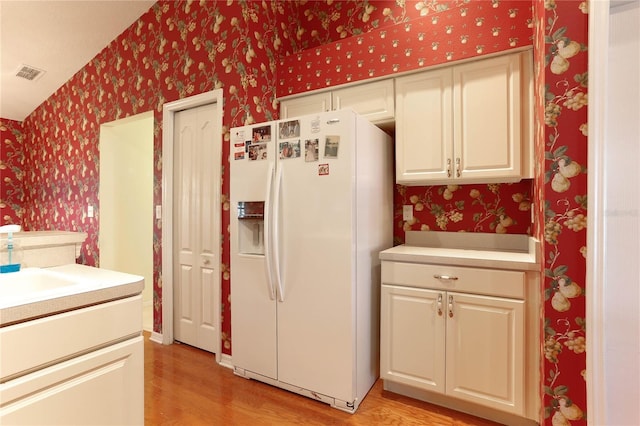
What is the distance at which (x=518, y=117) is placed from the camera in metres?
1.85

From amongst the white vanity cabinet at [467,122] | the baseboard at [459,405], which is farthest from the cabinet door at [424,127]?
the baseboard at [459,405]

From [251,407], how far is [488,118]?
2226 millimetres

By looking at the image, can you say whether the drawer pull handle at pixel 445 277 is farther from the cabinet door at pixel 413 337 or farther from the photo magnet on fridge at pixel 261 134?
the photo magnet on fridge at pixel 261 134

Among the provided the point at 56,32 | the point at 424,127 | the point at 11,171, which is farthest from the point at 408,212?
the point at 11,171

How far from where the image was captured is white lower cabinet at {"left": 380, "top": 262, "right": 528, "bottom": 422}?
1680 millimetres

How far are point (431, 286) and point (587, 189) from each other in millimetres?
910

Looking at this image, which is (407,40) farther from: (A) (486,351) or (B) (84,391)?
(B) (84,391)


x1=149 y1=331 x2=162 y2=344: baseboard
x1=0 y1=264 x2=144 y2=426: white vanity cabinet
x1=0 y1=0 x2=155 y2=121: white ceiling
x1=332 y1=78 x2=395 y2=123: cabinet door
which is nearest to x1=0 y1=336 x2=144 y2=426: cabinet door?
x1=0 y1=264 x2=144 y2=426: white vanity cabinet

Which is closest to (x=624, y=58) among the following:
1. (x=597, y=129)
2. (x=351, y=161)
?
(x=597, y=129)

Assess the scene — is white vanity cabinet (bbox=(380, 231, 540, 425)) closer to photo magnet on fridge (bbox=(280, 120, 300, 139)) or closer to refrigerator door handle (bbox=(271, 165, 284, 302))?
refrigerator door handle (bbox=(271, 165, 284, 302))

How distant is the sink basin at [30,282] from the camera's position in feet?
4.35

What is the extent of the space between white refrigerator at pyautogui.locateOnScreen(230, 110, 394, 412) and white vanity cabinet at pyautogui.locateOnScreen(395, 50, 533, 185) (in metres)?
0.25

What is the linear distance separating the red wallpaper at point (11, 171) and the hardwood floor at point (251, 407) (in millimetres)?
4359

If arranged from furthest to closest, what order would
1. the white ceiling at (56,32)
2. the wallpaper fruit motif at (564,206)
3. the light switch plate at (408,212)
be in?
the white ceiling at (56,32) → the light switch plate at (408,212) → the wallpaper fruit motif at (564,206)
